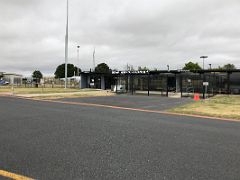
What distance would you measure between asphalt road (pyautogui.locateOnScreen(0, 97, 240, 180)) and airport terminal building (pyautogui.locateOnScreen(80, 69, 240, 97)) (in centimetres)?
2406

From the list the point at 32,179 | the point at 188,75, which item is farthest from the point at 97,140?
the point at 188,75

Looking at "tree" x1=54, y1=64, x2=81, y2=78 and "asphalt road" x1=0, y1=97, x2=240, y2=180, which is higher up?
"tree" x1=54, y1=64, x2=81, y2=78

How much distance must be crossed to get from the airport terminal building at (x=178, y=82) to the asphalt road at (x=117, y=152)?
24.1 meters

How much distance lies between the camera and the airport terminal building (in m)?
35.0

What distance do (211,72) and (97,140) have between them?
34.0 m

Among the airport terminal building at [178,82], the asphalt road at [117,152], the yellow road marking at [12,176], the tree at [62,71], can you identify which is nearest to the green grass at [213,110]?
the asphalt road at [117,152]

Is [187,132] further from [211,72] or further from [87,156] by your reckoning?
[211,72]

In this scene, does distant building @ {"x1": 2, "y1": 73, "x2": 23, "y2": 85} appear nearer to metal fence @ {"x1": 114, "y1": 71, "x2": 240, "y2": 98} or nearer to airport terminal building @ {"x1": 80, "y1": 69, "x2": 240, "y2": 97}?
airport terminal building @ {"x1": 80, "y1": 69, "x2": 240, "y2": 97}

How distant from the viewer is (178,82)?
41.2 m

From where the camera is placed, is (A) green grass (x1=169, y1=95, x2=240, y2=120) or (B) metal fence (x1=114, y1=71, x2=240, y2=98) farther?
(B) metal fence (x1=114, y1=71, x2=240, y2=98)

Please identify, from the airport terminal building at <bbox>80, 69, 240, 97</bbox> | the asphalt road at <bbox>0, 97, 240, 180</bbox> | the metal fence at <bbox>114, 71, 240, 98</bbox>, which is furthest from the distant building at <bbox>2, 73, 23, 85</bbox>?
the asphalt road at <bbox>0, 97, 240, 180</bbox>

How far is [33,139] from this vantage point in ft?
21.6

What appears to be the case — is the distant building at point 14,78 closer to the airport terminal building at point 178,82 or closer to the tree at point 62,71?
the airport terminal building at point 178,82

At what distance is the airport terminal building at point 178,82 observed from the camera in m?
35.0
